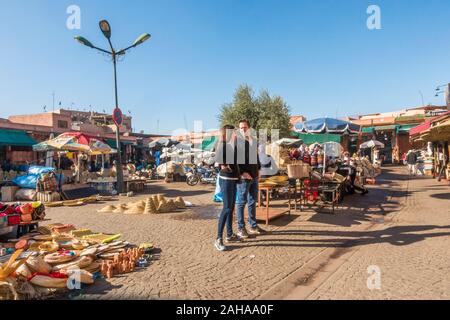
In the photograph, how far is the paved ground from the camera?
3.47 metres

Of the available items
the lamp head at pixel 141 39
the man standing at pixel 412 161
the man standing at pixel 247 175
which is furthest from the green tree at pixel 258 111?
the man standing at pixel 247 175

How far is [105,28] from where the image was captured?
11898 millimetres

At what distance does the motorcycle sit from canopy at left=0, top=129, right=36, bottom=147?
11.7m

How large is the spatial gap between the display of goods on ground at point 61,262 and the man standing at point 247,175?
5.47 feet

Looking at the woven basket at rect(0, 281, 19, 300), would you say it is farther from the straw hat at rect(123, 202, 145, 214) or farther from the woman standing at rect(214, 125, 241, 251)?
the straw hat at rect(123, 202, 145, 214)

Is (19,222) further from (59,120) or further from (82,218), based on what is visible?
(59,120)

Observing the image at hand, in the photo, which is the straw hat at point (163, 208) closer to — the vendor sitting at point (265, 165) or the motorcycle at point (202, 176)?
the vendor sitting at point (265, 165)

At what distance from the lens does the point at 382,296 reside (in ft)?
10.7

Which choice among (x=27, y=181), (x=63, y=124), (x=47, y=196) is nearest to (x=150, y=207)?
(x=47, y=196)
